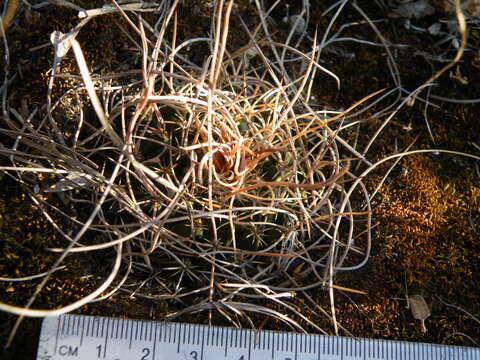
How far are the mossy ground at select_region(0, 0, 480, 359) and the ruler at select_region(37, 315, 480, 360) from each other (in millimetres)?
26

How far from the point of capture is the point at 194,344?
3.15 ft

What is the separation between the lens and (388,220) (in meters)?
1.06

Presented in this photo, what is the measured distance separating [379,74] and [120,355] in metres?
0.99

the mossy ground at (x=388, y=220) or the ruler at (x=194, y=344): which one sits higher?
the mossy ground at (x=388, y=220)

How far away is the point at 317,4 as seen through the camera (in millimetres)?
1199

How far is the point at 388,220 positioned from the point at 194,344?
570mm

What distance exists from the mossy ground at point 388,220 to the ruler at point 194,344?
0.03 metres

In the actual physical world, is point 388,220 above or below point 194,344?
above

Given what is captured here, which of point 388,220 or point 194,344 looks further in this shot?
point 388,220

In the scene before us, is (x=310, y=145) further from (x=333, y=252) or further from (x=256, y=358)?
(x=256, y=358)

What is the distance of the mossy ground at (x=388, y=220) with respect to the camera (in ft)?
3.04

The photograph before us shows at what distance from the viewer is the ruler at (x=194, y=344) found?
93 cm

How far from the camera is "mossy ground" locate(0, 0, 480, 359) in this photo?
0.93m

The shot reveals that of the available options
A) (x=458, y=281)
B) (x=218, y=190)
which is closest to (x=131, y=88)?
(x=218, y=190)
